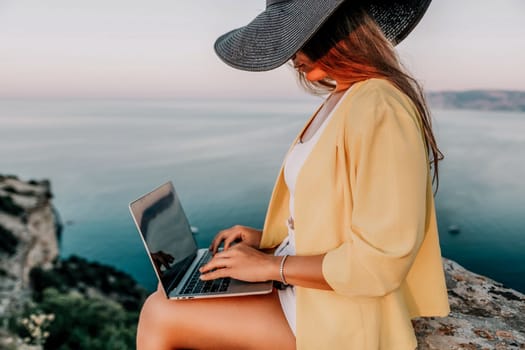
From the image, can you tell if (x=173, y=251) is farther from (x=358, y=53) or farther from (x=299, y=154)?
(x=358, y=53)

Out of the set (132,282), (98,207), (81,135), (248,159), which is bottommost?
(132,282)

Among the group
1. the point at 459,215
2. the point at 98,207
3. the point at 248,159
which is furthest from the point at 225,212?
the point at 98,207

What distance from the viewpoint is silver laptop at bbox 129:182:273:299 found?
128 centimetres

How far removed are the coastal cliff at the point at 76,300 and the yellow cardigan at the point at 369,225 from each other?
1.28 ft

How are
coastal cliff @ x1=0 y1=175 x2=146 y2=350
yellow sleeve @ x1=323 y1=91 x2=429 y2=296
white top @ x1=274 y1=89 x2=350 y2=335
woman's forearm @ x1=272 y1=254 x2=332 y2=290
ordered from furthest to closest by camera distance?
coastal cliff @ x1=0 y1=175 x2=146 y2=350, white top @ x1=274 y1=89 x2=350 y2=335, woman's forearm @ x1=272 y1=254 x2=332 y2=290, yellow sleeve @ x1=323 y1=91 x2=429 y2=296

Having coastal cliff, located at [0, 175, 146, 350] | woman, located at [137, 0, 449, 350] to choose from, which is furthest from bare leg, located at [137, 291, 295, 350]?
coastal cliff, located at [0, 175, 146, 350]

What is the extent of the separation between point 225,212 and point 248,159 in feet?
13.8

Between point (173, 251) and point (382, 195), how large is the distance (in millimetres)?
829

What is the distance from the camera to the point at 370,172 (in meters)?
0.97

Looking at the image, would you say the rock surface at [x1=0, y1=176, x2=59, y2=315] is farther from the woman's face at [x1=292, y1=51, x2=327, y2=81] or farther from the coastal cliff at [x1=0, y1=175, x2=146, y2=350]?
the woman's face at [x1=292, y1=51, x2=327, y2=81]

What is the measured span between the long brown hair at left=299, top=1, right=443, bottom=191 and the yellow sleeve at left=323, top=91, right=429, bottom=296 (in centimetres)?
13

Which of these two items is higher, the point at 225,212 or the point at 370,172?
the point at 370,172

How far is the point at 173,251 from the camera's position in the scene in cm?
150

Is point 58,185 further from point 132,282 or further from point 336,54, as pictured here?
point 336,54
